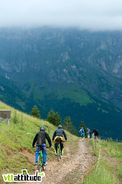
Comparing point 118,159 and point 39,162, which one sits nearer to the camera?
point 39,162

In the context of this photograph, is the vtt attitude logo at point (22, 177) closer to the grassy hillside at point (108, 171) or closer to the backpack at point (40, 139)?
the grassy hillside at point (108, 171)

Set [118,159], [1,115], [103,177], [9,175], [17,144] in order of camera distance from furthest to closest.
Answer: [1,115] → [118,159] → [17,144] → [103,177] → [9,175]

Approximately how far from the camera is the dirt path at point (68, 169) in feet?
101

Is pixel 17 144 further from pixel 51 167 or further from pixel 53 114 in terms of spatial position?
pixel 53 114

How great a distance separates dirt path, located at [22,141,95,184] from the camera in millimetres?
30703

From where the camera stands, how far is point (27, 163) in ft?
113

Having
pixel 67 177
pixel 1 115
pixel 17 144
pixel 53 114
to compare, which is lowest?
pixel 67 177

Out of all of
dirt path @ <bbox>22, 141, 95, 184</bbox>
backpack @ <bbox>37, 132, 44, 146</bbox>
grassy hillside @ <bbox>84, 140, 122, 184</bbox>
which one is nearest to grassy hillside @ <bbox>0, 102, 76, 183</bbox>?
dirt path @ <bbox>22, 141, 95, 184</bbox>

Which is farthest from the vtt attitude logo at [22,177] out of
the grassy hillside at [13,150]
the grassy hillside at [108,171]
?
the grassy hillside at [108,171]

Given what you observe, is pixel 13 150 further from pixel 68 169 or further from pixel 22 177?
pixel 22 177

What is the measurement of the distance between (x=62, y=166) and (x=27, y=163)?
10.2 ft

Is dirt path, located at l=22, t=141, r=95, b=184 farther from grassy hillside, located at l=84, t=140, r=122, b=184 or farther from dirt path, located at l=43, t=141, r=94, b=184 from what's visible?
grassy hillside, located at l=84, t=140, r=122, b=184

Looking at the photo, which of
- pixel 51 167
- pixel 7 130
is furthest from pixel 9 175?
pixel 7 130

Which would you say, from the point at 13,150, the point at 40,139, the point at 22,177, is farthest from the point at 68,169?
the point at 22,177
